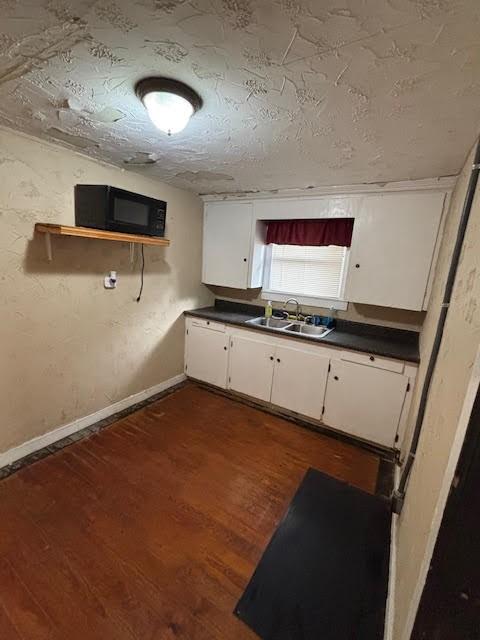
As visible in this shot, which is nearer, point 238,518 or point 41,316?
point 238,518

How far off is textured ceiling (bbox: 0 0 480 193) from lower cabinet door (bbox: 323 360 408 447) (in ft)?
4.99

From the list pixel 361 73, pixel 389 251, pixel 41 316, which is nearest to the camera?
pixel 361 73

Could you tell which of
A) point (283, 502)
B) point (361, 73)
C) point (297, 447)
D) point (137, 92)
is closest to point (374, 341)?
point (297, 447)

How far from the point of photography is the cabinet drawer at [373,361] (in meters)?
2.12

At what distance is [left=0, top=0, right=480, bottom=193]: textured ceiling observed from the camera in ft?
2.61

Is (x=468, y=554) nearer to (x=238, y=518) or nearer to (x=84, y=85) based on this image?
(x=238, y=518)

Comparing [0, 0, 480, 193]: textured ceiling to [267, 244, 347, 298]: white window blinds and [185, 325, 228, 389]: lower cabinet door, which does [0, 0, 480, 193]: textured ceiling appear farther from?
[185, 325, 228, 389]: lower cabinet door

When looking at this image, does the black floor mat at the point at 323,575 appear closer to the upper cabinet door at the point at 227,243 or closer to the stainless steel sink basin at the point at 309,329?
the stainless steel sink basin at the point at 309,329

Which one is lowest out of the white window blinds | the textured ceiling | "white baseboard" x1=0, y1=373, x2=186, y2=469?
"white baseboard" x1=0, y1=373, x2=186, y2=469

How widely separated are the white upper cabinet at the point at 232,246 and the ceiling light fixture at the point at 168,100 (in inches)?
65.2

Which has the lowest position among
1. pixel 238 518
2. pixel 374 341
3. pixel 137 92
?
pixel 238 518

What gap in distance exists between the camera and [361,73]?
0.99m

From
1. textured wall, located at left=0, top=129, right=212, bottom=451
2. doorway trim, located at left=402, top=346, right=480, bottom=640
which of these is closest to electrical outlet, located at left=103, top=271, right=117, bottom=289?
textured wall, located at left=0, top=129, right=212, bottom=451

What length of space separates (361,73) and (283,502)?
7.15ft
